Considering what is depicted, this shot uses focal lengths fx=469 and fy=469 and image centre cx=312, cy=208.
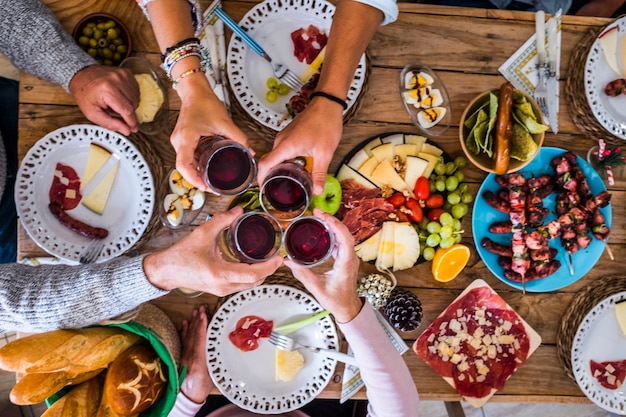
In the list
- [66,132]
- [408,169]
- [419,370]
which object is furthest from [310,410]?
[66,132]

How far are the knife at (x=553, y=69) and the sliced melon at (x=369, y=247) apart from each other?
0.71 metres

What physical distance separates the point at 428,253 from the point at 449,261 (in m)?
0.07

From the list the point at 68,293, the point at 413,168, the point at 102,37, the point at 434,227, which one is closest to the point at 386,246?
the point at 434,227

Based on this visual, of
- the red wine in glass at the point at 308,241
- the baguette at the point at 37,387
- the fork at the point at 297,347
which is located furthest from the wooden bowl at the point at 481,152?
the baguette at the point at 37,387

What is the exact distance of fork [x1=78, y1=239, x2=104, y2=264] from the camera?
1.39 metres

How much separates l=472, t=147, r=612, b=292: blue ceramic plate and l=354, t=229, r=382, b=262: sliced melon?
33cm

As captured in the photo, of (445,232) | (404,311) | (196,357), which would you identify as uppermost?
A: (445,232)

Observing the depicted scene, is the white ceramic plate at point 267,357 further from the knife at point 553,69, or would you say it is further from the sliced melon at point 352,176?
the knife at point 553,69

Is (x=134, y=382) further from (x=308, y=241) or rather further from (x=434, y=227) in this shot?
(x=434, y=227)

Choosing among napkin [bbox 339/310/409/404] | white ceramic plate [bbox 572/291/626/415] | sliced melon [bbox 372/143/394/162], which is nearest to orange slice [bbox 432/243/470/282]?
napkin [bbox 339/310/409/404]

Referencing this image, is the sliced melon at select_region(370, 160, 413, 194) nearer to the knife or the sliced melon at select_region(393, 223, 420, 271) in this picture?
the sliced melon at select_region(393, 223, 420, 271)

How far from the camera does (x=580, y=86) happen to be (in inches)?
63.2

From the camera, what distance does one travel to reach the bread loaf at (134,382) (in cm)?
103

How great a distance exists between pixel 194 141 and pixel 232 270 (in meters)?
0.34
